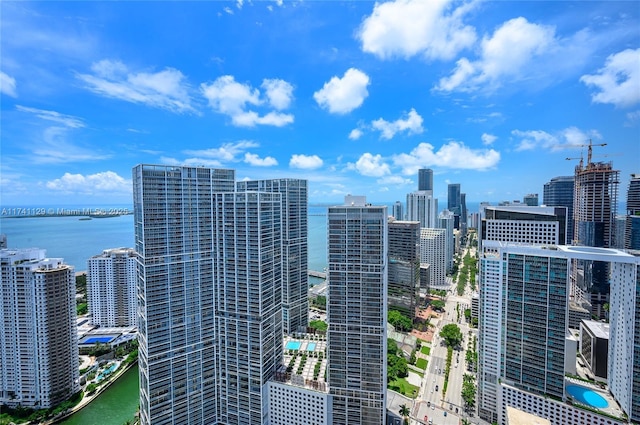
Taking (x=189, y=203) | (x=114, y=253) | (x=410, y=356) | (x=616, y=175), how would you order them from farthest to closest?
(x=616, y=175) < (x=114, y=253) < (x=410, y=356) < (x=189, y=203)

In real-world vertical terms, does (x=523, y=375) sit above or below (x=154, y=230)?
below

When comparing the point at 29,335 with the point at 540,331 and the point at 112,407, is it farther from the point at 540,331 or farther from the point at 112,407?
the point at 540,331

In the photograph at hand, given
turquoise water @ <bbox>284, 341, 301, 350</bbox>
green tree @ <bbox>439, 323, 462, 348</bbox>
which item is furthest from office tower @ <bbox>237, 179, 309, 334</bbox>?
green tree @ <bbox>439, 323, 462, 348</bbox>

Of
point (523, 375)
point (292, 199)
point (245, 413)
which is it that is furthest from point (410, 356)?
point (292, 199)

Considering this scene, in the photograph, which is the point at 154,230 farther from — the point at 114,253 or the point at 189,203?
the point at 114,253

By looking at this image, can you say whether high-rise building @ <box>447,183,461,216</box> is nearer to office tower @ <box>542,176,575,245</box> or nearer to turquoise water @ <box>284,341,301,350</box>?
office tower @ <box>542,176,575,245</box>

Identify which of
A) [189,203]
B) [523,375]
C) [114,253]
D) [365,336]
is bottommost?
[523,375]
